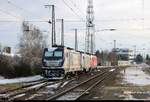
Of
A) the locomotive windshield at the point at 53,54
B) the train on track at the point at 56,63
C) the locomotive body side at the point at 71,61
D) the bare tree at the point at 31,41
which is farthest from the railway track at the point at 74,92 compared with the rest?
the bare tree at the point at 31,41

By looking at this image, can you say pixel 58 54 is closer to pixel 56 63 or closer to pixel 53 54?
pixel 53 54

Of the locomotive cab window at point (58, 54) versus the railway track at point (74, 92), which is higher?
the locomotive cab window at point (58, 54)

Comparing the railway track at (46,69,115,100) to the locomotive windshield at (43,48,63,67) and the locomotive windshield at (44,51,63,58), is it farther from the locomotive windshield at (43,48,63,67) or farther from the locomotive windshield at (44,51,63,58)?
the locomotive windshield at (44,51,63,58)

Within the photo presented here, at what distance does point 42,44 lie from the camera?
89562mm

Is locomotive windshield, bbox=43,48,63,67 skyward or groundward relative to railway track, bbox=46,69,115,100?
skyward

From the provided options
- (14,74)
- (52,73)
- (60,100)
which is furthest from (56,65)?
(60,100)

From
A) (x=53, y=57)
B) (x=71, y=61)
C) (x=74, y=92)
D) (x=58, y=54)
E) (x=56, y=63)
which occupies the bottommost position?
(x=74, y=92)

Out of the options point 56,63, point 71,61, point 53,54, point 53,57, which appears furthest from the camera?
point 71,61

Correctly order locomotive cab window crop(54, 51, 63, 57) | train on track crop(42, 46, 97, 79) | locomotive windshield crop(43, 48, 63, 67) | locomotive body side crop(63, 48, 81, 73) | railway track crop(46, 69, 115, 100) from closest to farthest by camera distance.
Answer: railway track crop(46, 69, 115, 100) → train on track crop(42, 46, 97, 79) → locomotive windshield crop(43, 48, 63, 67) → locomotive cab window crop(54, 51, 63, 57) → locomotive body side crop(63, 48, 81, 73)

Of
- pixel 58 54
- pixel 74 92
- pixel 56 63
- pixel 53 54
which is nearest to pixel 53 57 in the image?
pixel 53 54

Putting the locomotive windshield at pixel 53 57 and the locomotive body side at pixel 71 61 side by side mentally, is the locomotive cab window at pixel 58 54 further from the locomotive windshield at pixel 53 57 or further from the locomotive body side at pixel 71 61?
the locomotive body side at pixel 71 61

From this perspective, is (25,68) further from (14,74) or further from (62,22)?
(62,22)

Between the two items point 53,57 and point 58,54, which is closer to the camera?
point 58,54

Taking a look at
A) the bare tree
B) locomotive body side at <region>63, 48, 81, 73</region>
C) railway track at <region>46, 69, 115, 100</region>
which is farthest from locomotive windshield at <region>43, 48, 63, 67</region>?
→ the bare tree
